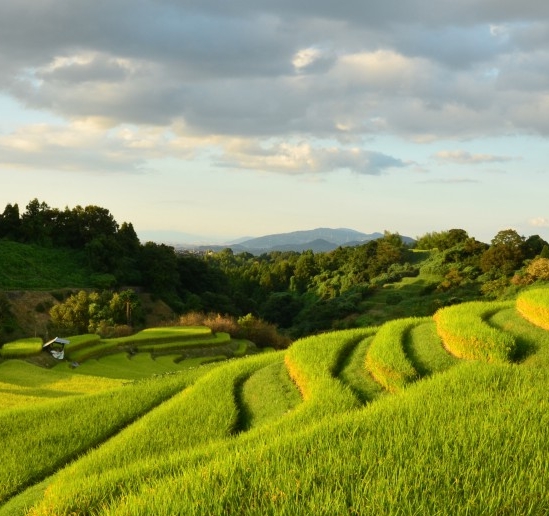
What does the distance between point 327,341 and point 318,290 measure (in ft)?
240

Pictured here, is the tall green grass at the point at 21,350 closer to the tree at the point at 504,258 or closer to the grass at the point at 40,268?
the grass at the point at 40,268

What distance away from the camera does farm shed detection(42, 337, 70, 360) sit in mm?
26844

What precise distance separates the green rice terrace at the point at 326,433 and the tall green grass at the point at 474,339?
3 cm

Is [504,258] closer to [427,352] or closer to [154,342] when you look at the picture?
[154,342]

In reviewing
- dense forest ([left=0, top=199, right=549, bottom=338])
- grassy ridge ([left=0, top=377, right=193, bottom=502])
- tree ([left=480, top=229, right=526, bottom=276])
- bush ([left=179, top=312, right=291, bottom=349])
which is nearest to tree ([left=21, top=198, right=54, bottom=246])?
dense forest ([left=0, top=199, right=549, bottom=338])

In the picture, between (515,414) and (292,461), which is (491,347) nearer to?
(515,414)

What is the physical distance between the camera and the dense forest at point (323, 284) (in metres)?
57.8

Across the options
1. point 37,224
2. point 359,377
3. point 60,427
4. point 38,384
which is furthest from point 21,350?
point 37,224

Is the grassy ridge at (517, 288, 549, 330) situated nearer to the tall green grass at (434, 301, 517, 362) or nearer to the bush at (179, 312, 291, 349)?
the tall green grass at (434, 301, 517, 362)

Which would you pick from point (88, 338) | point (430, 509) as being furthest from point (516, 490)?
point (88, 338)

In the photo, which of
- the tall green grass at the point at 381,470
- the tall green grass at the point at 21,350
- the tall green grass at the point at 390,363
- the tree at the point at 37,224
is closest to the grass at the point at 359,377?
the tall green grass at the point at 390,363

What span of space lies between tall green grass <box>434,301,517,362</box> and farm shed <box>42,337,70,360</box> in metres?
21.3

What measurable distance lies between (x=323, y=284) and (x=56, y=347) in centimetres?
6112

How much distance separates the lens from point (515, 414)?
18.8 feet
